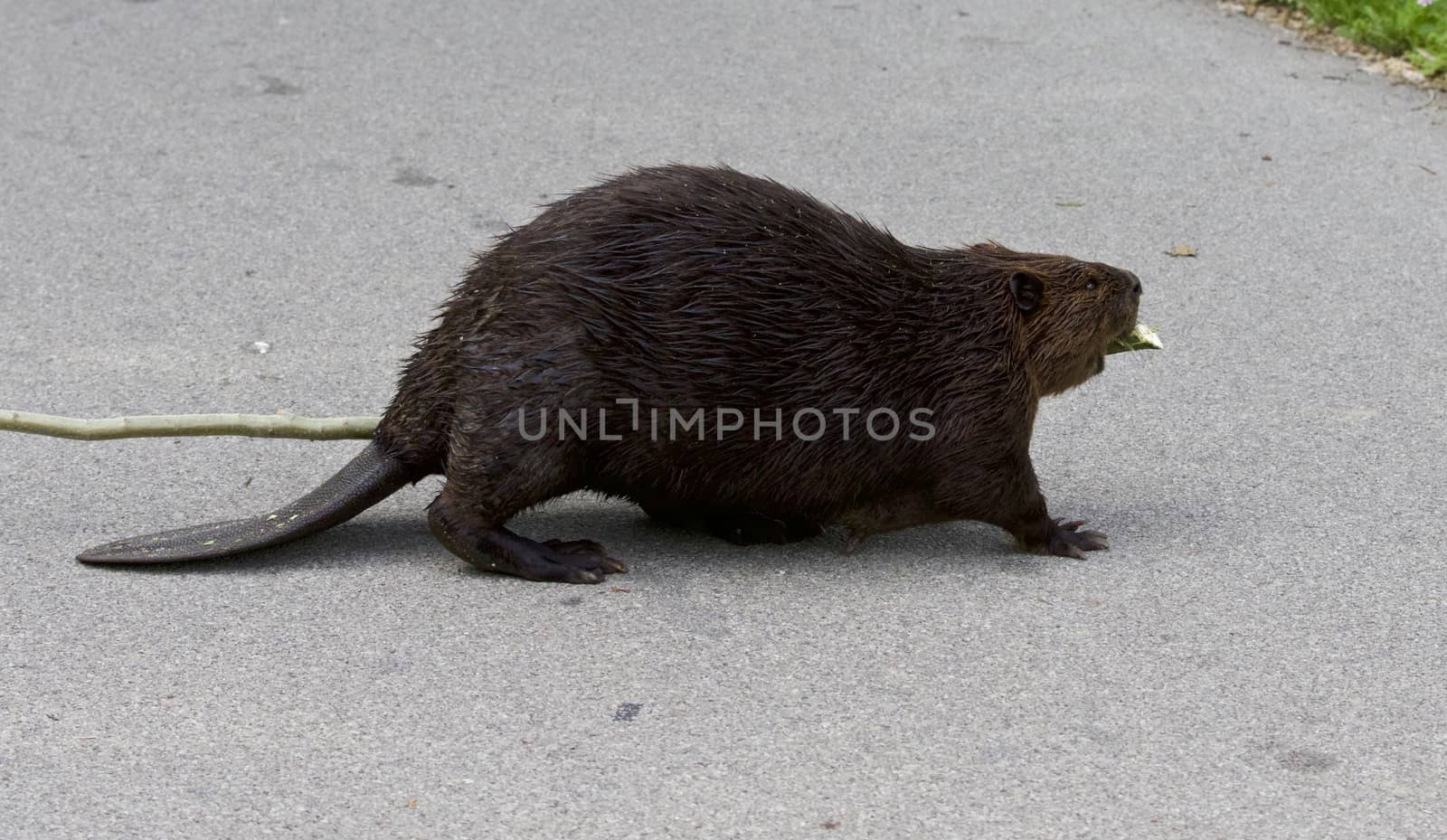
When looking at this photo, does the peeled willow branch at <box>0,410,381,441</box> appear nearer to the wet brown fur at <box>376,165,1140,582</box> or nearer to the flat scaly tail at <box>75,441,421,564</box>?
the flat scaly tail at <box>75,441,421,564</box>

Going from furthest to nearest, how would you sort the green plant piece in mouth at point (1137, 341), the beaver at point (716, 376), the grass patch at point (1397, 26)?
the grass patch at point (1397, 26), the green plant piece in mouth at point (1137, 341), the beaver at point (716, 376)

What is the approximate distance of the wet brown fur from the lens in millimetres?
3713

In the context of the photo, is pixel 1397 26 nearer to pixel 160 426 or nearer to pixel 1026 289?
pixel 1026 289

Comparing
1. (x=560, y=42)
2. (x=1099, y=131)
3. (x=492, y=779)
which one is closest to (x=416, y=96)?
(x=560, y=42)

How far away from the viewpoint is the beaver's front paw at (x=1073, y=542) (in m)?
4.06

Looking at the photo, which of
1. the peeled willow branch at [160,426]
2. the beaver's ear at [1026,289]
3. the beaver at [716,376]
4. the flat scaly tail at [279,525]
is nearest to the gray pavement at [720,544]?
the flat scaly tail at [279,525]

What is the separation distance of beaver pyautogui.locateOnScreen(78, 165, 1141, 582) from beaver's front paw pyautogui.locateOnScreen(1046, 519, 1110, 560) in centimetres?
6

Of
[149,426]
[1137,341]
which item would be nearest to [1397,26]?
[1137,341]

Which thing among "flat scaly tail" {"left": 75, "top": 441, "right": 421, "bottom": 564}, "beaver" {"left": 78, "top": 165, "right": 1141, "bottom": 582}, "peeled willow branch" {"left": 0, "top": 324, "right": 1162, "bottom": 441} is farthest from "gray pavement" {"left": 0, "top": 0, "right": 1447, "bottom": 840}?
"peeled willow branch" {"left": 0, "top": 324, "right": 1162, "bottom": 441}

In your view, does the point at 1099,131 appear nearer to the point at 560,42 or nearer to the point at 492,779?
the point at 560,42

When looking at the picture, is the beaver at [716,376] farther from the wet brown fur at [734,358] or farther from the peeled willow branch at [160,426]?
the peeled willow branch at [160,426]

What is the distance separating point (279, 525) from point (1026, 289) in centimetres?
192

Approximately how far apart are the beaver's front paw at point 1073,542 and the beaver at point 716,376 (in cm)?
6

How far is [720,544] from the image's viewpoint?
164 inches
